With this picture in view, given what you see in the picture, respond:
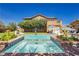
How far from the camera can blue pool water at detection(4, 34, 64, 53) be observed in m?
5.04

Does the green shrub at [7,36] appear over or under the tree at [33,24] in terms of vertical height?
under

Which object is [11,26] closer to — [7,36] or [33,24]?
[7,36]

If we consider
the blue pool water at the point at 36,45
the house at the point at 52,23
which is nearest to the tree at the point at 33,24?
the house at the point at 52,23

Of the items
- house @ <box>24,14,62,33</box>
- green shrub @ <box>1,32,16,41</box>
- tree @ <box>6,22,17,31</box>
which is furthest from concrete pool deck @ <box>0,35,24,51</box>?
house @ <box>24,14,62,33</box>

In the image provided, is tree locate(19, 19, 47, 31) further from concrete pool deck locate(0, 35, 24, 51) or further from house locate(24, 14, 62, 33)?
concrete pool deck locate(0, 35, 24, 51)

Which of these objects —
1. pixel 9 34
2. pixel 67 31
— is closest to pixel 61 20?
pixel 67 31

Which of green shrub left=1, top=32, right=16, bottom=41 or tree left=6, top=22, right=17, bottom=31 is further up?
tree left=6, top=22, right=17, bottom=31

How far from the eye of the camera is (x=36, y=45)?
5.11 m

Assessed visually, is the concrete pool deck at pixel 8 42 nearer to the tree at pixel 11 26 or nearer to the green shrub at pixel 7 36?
the green shrub at pixel 7 36

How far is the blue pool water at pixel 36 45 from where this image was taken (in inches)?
198

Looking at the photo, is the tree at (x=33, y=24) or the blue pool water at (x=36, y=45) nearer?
the blue pool water at (x=36, y=45)

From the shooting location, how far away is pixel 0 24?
5078mm

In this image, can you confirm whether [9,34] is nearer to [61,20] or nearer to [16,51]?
[16,51]

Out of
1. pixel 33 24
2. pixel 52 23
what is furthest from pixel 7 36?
pixel 52 23
